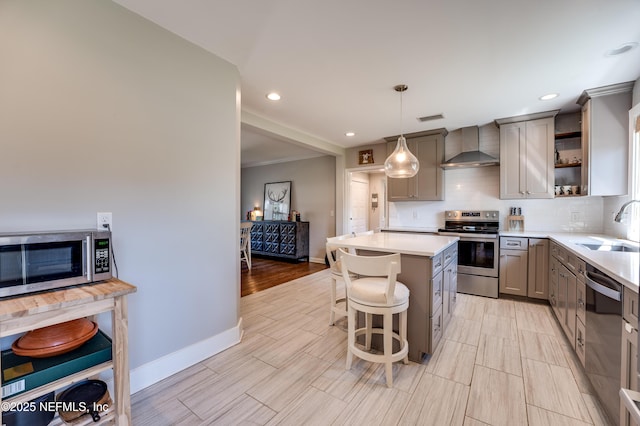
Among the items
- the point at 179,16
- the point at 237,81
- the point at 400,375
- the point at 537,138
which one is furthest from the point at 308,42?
the point at 537,138

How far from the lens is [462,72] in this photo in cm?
248

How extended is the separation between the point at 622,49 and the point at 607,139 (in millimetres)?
1167

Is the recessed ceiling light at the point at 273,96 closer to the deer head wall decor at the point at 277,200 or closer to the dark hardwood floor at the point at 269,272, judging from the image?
the dark hardwood floor at the point at 269,272

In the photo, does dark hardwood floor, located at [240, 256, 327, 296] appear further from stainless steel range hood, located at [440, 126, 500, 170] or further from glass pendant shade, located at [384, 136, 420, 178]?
stainless steel range hood, located at [440, 126, 500, 170]

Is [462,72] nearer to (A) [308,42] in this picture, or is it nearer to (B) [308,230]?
(A) [308,42]

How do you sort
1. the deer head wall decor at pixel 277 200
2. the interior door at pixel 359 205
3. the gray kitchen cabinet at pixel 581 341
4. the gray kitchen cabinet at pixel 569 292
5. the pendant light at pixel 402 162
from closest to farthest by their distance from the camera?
the gray kitchen cabinet at pixel 581 341
the gray kitchen cabinet at pixel 569 292
the pendant light at pixel 402 162
the interior door at pixel 359 205
the deer head wall decor at pixel 277 200

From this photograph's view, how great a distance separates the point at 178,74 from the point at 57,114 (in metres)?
0.82

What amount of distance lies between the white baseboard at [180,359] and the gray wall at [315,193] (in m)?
3.75

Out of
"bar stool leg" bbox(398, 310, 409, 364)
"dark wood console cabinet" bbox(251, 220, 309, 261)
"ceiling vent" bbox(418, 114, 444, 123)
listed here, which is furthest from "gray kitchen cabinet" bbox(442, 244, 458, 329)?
"dark wood console cabinet" bbox(251, 220, 309, 261)

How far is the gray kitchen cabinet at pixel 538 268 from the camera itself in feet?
10.8

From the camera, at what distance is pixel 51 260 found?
126 cm

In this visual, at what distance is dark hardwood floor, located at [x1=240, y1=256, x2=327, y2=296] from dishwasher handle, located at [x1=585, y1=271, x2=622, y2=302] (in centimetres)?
359

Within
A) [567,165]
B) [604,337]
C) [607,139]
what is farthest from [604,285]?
[567,165]

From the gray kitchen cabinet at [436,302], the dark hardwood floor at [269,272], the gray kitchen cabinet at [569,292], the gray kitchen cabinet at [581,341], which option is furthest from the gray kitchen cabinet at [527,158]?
the dark hardwood floor at [269,272]
